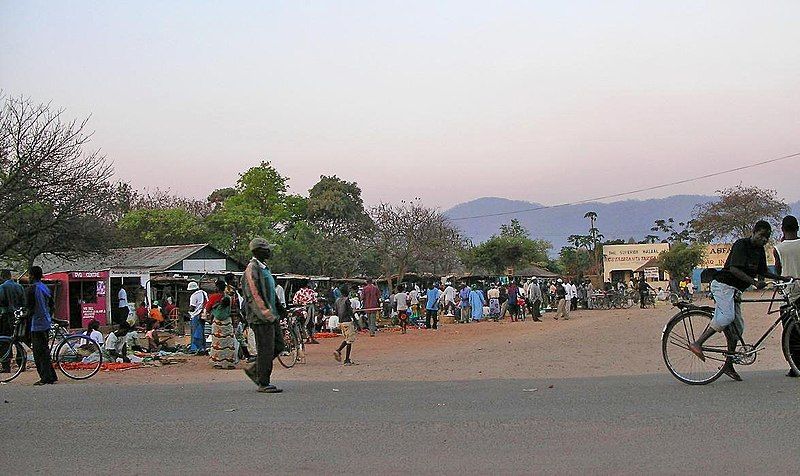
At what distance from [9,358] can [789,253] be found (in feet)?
37.8

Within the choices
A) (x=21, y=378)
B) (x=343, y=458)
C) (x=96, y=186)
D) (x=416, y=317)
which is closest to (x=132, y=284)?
(x=96, y=186)

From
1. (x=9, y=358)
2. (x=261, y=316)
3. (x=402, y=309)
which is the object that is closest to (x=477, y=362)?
(x=261, y=316)

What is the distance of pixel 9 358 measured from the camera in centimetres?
1296

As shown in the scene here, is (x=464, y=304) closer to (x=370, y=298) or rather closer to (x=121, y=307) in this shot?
(x=370, y=298)

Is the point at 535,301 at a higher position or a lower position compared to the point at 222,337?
higher

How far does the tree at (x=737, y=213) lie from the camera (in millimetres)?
66125

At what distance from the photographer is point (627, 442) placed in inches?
249

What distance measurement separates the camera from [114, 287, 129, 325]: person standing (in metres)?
30.0

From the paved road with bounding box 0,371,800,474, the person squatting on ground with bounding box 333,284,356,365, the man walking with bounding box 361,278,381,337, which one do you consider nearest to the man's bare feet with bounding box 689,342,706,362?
the paved road with bounding box 0,371,800,474

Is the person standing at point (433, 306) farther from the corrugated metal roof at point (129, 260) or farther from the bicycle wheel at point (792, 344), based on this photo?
the bicycle wheel at point (792, 344)

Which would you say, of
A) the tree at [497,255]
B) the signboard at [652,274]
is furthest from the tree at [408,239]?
the signboard at [652,274]

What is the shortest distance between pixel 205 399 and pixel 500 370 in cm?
557

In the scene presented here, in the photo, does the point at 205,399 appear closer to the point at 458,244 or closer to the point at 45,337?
the point at 45,337

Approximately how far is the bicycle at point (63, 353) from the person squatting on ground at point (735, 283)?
31.0 ft
